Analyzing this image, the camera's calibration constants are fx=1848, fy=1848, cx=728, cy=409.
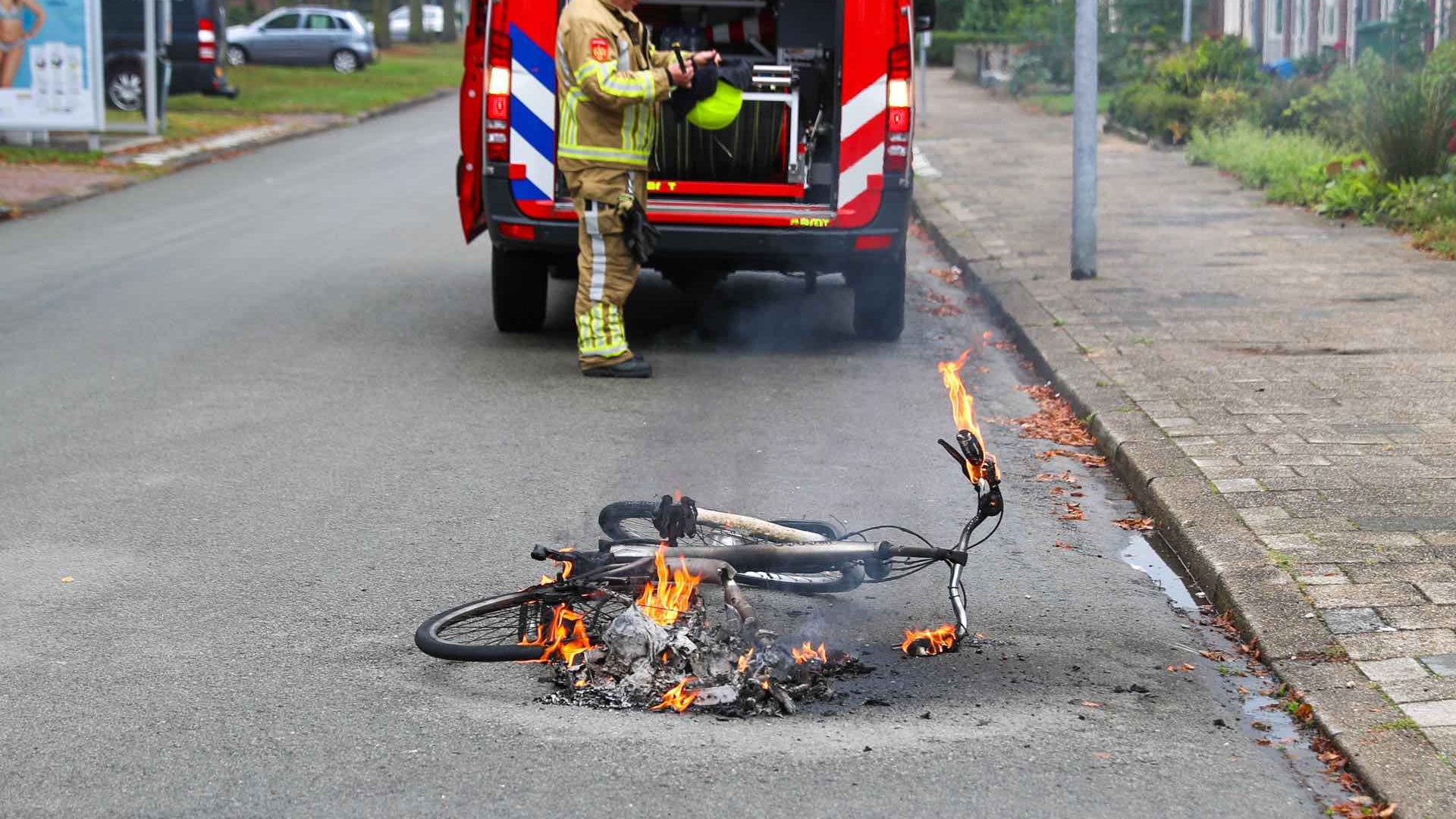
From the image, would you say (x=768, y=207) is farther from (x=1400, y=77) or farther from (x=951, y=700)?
(x=1400, y=77)

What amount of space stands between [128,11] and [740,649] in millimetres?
26083

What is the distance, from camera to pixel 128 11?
1107 inches

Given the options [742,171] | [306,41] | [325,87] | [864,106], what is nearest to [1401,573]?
[864,106]

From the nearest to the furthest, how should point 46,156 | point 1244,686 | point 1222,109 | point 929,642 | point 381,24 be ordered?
point 1244,686 → point 929,642 → point 46,156 → point 1222,109 → point 381,24

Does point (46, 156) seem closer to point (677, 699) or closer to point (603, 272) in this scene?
point (603, 272)

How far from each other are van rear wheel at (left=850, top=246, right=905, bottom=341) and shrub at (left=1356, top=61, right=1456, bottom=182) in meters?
6.59

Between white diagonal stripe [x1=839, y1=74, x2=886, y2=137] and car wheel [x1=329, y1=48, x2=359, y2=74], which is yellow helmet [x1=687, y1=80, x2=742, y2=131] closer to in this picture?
white diagonal stripe [x1=839, y1=74, x2=886, y2=137]

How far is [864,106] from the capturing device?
9.15 metres

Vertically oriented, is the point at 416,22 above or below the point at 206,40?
above

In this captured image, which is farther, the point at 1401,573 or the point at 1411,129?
the point at 1411,129

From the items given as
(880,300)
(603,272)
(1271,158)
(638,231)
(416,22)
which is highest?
(416,22)

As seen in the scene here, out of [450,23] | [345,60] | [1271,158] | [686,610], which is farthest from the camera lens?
[450,23]

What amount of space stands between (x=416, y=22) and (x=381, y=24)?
5.66 m

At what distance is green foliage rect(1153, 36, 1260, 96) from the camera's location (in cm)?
2347
